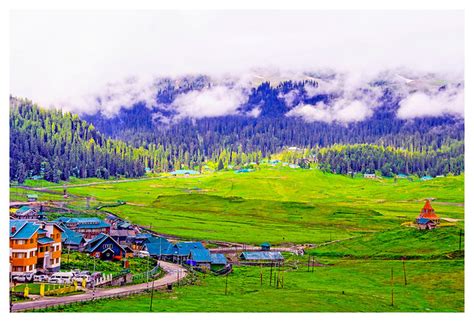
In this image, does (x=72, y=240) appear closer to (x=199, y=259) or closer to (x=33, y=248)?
(x=33, y=248)

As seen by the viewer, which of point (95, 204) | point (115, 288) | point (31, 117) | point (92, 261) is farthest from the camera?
point (95, 204)

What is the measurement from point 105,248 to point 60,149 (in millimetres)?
4900

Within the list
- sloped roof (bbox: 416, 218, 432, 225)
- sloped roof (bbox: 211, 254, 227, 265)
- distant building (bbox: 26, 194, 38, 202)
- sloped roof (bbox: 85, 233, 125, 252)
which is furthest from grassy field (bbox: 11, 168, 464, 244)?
sloped roof (bbox: 85, 233, 125, 252)

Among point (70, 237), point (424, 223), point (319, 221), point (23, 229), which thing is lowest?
point (70, 237)

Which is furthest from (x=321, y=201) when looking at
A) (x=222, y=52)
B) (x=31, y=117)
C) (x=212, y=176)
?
(x=31, y=117)

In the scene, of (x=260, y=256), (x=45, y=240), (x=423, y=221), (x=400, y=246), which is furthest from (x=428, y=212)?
(x=45, y=240)

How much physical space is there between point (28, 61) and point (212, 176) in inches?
322

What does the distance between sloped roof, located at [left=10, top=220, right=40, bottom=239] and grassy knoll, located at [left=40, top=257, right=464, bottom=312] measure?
123 inches

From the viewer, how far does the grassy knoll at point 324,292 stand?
60.5 feet

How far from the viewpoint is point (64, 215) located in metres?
22.7

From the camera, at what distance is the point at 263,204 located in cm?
2425

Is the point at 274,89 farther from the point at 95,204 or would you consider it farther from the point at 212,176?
the point at 95,204

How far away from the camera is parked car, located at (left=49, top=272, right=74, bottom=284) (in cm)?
1884

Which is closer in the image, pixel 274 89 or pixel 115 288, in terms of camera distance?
pixel 115 288
